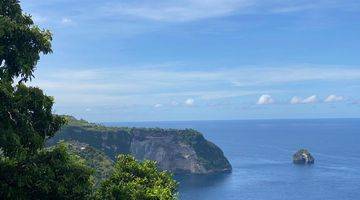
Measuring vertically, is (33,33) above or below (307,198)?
above

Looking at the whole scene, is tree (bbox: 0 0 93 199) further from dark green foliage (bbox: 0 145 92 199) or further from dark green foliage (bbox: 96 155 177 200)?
dark green foliage (bbox: 96 155 177 200)

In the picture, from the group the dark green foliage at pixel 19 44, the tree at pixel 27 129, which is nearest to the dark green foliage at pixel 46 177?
the tree at pixel 27 129

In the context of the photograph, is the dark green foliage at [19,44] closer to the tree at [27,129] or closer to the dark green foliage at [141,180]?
the tree at [27,129]

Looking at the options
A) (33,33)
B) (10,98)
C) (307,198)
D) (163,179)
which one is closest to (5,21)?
(33,33)

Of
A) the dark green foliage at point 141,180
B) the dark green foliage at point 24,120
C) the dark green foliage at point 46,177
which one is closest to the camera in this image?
the dark green foliage at point 46,177

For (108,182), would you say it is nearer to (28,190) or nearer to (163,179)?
(163,179)

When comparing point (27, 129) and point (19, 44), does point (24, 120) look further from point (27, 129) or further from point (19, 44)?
point (19, 44)

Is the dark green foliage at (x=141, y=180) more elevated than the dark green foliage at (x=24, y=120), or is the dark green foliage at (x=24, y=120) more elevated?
the dark green foliage at (x=24, y=120)
